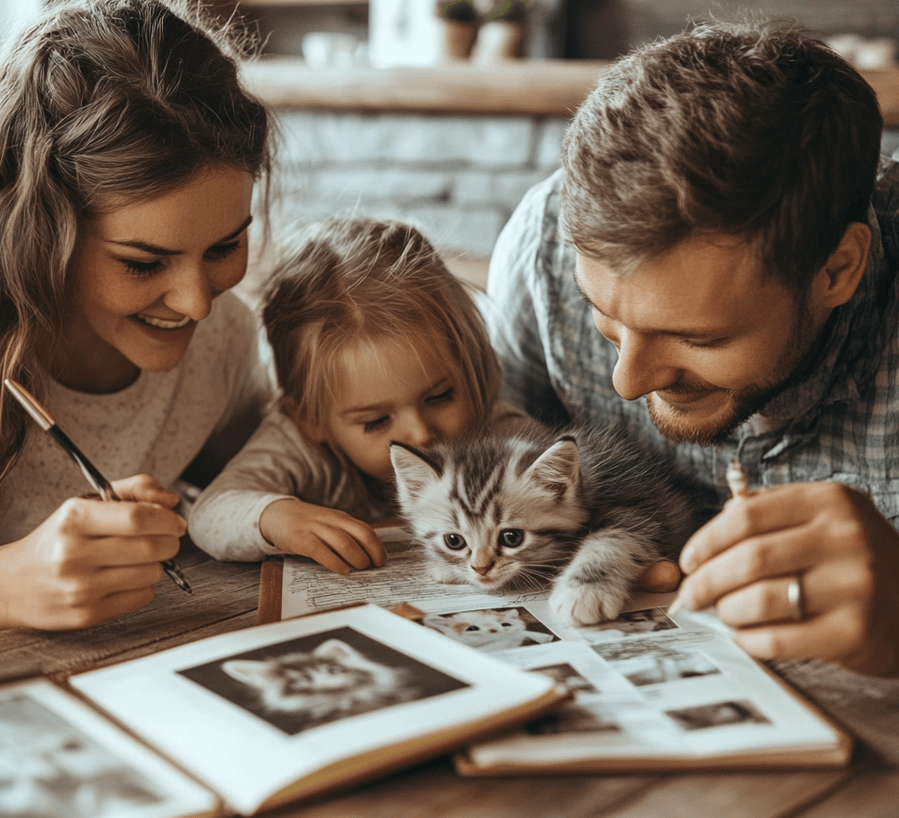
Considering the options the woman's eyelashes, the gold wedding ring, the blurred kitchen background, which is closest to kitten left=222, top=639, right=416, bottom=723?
the gold wedding ring

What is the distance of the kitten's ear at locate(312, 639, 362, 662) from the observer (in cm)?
84

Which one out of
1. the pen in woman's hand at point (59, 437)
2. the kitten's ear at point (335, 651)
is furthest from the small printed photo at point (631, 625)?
the pen in woman's hand at point (59, 437)

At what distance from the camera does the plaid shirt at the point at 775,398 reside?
1.25 meters

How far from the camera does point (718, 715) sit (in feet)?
2.49

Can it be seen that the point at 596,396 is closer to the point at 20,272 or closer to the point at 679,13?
the point at 20,272

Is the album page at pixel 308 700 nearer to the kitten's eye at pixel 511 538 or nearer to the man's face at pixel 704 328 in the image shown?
the kitten's eye at pixel 511 538

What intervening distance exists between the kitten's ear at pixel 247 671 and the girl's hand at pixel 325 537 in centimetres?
33

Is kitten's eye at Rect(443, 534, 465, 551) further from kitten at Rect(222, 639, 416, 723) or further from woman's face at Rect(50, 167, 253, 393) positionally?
woman's face at Rect(50, 167, 253, 393)

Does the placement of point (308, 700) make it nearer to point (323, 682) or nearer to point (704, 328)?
point (323, 682)

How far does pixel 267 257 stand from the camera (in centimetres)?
172

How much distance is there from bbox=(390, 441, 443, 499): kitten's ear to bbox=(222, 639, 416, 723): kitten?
0.41 meters

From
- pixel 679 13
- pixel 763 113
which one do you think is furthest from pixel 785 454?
pixel 679 13

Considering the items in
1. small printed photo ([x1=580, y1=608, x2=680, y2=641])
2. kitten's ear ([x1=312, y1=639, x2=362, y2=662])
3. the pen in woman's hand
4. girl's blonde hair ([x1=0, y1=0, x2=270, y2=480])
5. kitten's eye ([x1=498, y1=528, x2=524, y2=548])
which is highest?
girl's blonde hair ([x1=0, y1=0, x2=270, y2=480])

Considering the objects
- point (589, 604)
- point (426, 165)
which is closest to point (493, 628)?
point (589, 604)
